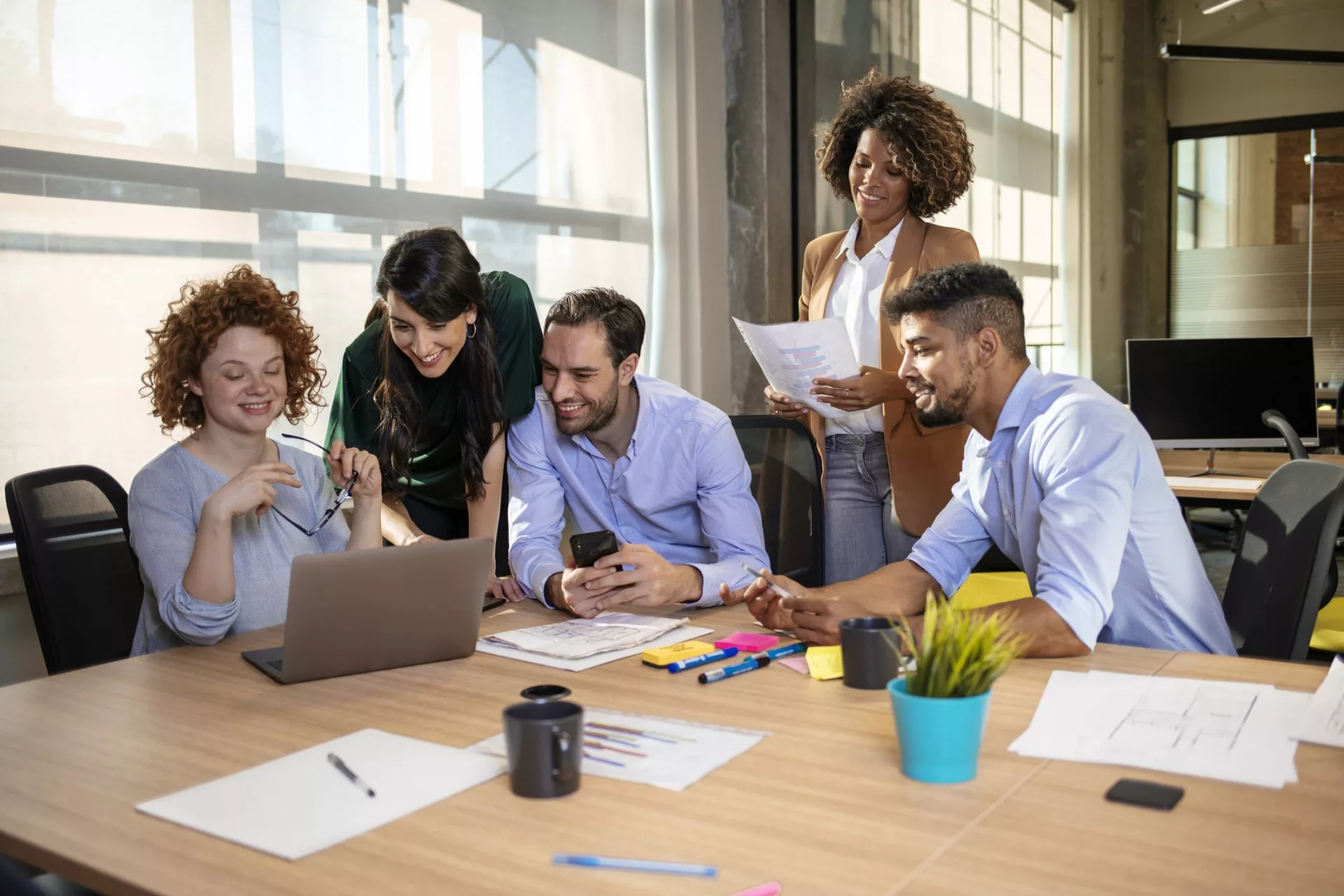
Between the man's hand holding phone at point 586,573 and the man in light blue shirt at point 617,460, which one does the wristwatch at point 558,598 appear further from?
the man in light blue shirt at point 617,460

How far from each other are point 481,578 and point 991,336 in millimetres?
998

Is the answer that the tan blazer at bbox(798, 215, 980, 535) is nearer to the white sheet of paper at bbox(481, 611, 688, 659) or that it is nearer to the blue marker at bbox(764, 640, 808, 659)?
the white sheet of paper at bbox(481, 611, 688, 659)

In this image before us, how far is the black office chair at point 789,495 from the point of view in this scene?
2.57m

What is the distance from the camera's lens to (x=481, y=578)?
1709mm

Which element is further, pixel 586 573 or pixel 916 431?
pixel 916 431

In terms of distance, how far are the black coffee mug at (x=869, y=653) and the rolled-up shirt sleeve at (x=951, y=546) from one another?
57cm

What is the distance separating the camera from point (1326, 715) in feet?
4.37

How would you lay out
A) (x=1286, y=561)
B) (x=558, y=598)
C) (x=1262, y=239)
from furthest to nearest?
(x=1262, y=239), (x=558, y=598), (x=1286, y=561)

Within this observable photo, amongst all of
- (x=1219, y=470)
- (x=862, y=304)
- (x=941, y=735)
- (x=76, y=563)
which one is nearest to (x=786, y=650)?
(x=941, y=735)

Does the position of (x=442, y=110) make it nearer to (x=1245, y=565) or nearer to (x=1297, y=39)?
(x=1245, y=565)

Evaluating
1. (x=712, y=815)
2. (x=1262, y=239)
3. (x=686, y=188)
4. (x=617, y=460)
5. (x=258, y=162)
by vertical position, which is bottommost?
(x=712, y=815)

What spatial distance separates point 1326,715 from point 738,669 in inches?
27.9

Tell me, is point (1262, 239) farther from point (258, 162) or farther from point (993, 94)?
point (258, 162)

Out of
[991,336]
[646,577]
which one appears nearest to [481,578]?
[646,577]
